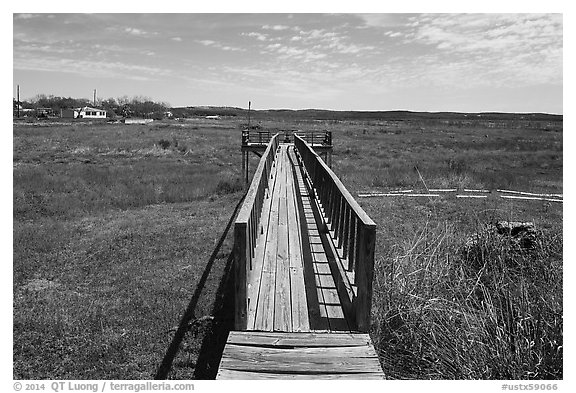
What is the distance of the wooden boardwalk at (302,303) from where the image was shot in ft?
11.6

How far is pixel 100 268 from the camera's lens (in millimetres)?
9984

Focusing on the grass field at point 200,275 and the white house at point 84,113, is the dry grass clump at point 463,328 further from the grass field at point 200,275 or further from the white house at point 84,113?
the white house at point 84,113

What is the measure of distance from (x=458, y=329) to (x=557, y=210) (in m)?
11.2

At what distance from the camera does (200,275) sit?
9.39m

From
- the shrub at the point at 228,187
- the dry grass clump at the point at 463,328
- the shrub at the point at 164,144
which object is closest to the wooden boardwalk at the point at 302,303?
the dry grass clump at the point at 463,328

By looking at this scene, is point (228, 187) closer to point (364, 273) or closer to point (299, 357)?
point (364, 273)

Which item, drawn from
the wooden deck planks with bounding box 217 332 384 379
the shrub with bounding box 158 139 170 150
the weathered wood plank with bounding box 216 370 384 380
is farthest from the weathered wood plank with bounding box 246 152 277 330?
the shrub with bounding box 158 139 170 150

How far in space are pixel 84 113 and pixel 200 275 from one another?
319ft

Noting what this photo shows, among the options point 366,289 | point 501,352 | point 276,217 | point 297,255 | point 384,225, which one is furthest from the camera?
point 384,225

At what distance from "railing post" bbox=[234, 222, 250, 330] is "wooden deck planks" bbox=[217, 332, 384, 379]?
0.13 meters

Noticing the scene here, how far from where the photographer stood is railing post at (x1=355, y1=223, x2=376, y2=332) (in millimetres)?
3776

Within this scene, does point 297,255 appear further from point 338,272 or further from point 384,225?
point 384,225
